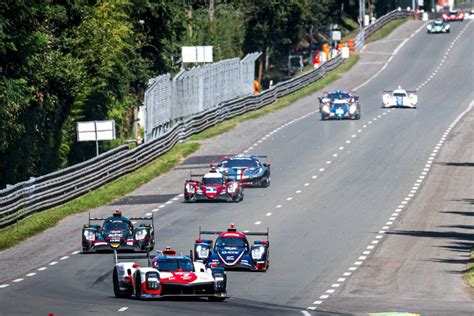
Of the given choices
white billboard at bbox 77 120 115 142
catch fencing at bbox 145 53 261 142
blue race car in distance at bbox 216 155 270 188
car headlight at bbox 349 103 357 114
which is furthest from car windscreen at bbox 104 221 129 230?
car headlight at bbox 349 103 357 114

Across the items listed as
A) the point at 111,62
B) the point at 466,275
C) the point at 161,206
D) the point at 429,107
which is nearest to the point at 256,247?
the point at 466,275

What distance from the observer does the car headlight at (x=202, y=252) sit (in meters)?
41.1

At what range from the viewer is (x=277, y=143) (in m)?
74.2

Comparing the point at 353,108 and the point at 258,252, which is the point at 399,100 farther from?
the point at 258,252

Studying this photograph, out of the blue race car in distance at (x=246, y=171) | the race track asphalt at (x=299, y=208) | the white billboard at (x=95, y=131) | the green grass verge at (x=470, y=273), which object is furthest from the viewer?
the white billboard at (x=95, y=131)

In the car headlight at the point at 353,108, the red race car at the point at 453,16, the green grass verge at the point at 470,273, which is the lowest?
the green grass verge at the point at 470,273

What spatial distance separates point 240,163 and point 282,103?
31.1 metres

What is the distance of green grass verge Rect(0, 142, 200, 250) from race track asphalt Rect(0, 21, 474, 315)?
2.86ft

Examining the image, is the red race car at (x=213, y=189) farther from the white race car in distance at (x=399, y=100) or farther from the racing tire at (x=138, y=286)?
the white race car in distance at (x=399, y=100)

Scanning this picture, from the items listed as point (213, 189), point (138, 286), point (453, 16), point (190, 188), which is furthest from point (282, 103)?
point (453, 16)

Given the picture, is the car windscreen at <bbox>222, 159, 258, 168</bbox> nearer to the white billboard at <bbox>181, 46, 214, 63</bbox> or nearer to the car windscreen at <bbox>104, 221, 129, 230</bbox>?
the car windscreen at <bbox>104, 221, 129, 230</bbox>

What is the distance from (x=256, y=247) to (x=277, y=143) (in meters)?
33.1

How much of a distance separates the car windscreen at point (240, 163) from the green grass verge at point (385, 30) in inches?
2767

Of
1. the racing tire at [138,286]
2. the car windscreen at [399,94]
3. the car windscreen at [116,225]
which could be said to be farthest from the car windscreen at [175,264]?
the car windscreen at [399,94]
